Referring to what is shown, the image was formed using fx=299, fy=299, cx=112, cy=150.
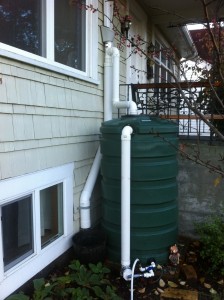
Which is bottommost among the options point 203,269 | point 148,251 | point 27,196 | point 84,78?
point 203,269

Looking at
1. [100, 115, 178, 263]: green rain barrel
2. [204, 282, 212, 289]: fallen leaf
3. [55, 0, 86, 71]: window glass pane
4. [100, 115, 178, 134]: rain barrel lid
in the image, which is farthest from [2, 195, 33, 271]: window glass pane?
[204, 282, 212, 289]: fallen leaf

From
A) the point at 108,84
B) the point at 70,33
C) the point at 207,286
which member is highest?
the point at 70,33

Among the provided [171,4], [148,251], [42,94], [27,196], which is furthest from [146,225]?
[171,4]

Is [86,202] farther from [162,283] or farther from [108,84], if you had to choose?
[108,84]

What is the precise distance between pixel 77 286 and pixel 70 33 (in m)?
2.64

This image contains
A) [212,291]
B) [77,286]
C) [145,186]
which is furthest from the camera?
[145,186]

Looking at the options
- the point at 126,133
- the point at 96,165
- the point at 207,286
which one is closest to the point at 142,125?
the point at 126,133

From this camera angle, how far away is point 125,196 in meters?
2.92

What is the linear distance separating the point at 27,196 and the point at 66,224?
75 centimetres

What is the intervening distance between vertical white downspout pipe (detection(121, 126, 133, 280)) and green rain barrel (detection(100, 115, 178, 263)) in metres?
0.10

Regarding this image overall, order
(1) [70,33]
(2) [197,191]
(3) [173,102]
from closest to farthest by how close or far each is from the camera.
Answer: (1) [70,33] < (2) [197,191] < (3) [173,102]

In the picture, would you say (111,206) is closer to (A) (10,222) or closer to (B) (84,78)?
(A) (10,222)

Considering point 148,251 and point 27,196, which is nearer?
point 27,196

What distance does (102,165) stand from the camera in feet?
11.0
